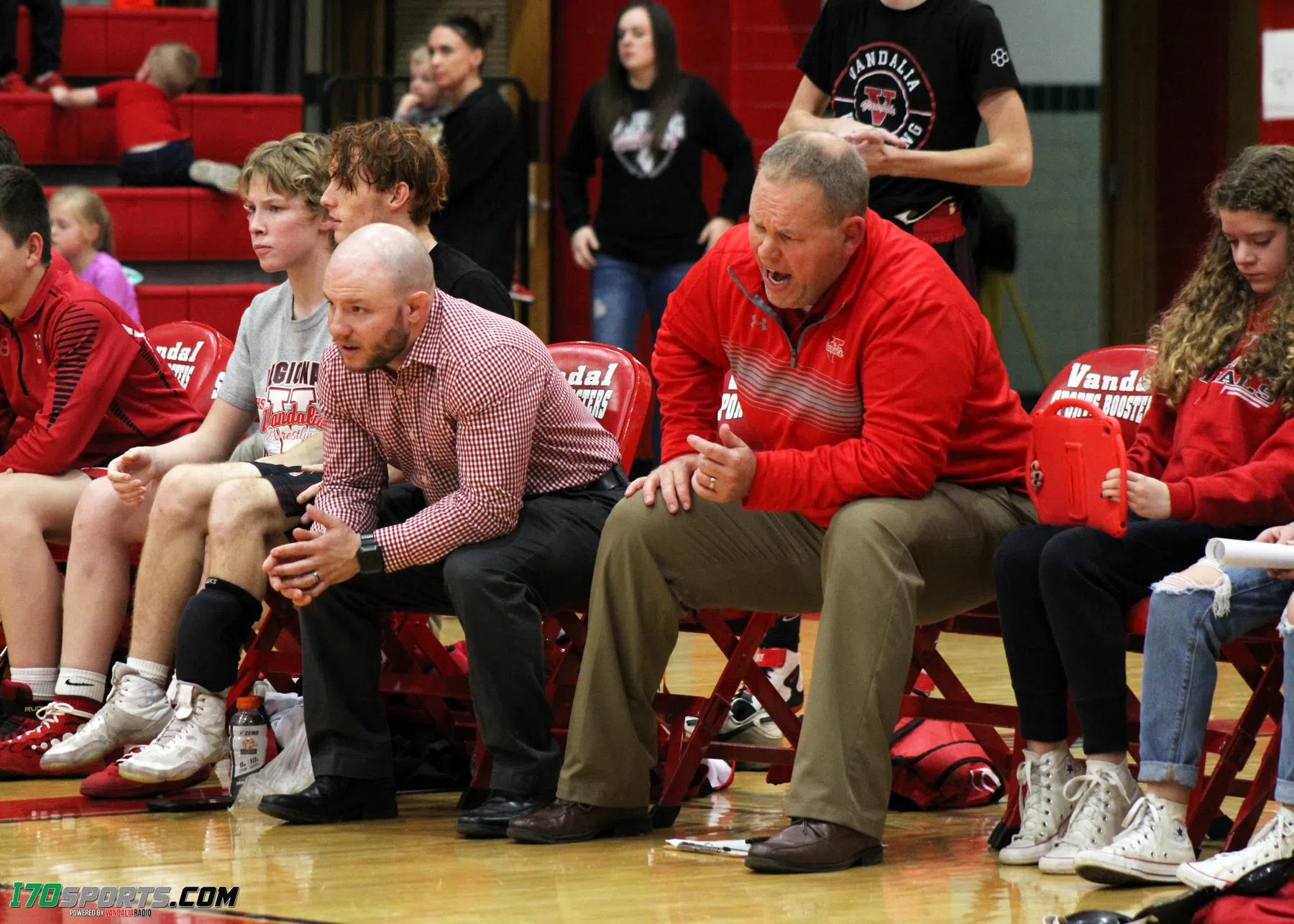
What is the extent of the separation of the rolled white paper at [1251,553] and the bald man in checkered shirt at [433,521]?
1.28m

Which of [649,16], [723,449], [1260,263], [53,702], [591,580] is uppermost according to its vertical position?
[649,16]

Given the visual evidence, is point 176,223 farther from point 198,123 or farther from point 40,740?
point 40,740

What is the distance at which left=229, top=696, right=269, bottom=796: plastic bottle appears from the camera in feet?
13.2

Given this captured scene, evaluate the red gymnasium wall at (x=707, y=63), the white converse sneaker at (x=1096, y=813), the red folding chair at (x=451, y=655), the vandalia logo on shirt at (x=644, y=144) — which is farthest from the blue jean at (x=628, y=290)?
the white converse sneaker at (x=1096, y=813)

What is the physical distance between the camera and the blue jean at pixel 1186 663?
3.17m

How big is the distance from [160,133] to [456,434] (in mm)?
5823

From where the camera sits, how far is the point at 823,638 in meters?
3.34

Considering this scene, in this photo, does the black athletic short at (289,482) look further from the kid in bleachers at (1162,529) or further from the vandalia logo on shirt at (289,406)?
the kid in bleachers at (1162,529)

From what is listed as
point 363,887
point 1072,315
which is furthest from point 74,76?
point 363,887

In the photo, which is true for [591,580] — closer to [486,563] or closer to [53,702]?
[486,563]

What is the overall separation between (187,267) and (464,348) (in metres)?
5.67

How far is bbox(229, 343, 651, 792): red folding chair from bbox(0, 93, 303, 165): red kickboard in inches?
207

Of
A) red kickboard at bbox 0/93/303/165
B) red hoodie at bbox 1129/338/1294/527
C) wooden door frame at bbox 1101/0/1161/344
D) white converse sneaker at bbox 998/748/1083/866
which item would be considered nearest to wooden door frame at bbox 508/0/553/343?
red kickboard at bbox 0/93/303/165

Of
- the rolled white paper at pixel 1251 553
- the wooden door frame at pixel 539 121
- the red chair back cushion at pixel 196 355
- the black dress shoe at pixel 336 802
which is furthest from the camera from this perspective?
the wooden door frame at pixel 539 121
